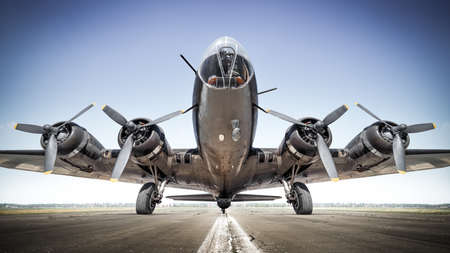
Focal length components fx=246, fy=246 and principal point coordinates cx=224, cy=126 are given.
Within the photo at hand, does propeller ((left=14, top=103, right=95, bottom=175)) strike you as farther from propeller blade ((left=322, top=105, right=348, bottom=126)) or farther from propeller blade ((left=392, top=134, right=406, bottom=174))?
propeller blade ((left=392, top=134, right=406, bottom=174))

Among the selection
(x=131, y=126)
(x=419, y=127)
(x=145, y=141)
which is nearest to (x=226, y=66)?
(x=145, y=141)

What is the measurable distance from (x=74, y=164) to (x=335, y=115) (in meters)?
11.7

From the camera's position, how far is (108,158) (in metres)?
11.4

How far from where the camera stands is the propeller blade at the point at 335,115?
994 centimetres

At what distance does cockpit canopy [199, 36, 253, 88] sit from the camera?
7.25 metres

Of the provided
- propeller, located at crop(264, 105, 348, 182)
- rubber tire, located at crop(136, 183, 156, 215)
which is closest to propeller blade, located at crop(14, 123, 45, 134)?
rubber tire, located at crop(136, 183, 156, 215)

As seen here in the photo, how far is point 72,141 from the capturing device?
10125 millimetres

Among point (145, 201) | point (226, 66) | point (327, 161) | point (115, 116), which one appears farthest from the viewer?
point (145, 201)

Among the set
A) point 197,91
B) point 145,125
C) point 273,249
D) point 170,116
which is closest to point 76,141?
point 145,125

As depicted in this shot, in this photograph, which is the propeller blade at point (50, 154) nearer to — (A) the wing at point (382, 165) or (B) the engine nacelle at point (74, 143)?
(B) the engine nacelle at point (74, 143)

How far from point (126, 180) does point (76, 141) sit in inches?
265

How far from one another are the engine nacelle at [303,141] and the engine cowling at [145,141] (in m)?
5.33

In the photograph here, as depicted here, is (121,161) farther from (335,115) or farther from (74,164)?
(335,115)

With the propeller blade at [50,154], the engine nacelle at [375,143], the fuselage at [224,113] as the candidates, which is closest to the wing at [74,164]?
the propeller blade at [50,154]
